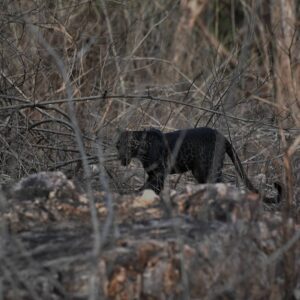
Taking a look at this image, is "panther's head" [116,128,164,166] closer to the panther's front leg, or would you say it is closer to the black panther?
the black panther

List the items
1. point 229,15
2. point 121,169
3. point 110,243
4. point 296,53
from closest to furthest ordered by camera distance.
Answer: point 110,243 < point 121,169 < point 296,53 < point 229,15

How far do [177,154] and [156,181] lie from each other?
10.4 inches

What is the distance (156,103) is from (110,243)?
4943mm

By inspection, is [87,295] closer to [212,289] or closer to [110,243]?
[110,243]

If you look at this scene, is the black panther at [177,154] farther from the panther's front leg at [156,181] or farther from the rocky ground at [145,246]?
the rocky ground at [145,246]

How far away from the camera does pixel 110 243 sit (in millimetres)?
3301

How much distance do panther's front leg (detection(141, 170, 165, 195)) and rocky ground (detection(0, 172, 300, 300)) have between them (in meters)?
1.56

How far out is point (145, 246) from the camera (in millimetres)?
3285

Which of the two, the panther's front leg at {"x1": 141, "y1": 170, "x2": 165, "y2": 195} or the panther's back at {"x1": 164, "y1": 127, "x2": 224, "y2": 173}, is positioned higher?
the panther's back at {"x1": 164, "y1": 127, "x2": 224, "y2": 173}

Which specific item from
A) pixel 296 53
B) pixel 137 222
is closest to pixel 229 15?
pixel 296 53

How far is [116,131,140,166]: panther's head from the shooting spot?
5.70 metres

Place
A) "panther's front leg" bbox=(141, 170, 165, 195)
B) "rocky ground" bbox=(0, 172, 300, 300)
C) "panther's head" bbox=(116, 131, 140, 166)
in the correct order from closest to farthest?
"rocky ground" bbox=(0, 172, 300, 300), "panther's front leg" bbox=(141, 170, 165, 195), "panther's head" bbox=(116, 131, 140, 166)

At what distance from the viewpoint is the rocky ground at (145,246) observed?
310 centimetres

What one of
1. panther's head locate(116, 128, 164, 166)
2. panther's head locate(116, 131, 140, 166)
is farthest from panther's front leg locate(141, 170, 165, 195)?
panther's head locate(116, 131, 140, 166)
